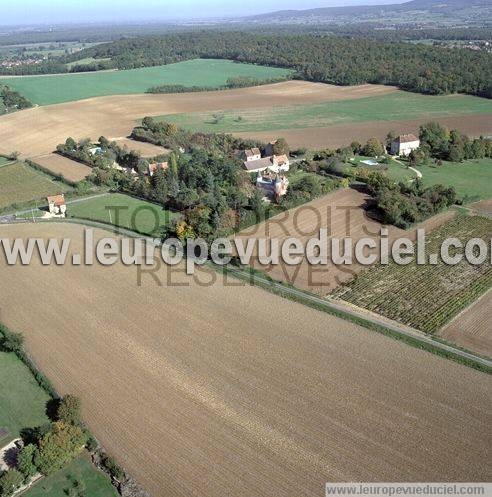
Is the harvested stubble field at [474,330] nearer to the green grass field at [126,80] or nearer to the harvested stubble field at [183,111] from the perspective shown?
the harvested stubble field at [183,111]

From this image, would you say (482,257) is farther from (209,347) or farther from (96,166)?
(96,166)

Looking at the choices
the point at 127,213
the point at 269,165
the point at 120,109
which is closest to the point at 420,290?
the point at 127,213

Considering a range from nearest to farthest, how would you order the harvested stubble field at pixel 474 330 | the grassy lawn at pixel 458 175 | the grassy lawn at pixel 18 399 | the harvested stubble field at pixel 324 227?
1. the grassy lawn at pixel 18 399
2. the harvested stubble field at pixel 474 330
3. the harvested stubble field at pixel 324 227
4. the grassy lawn at pixel 458 175

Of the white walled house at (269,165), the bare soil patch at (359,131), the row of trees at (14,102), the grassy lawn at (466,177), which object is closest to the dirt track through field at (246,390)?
the white walled house at (269,165)

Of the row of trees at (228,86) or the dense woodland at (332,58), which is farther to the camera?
the row of trees at (228,86)

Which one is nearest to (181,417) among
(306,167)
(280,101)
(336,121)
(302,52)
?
(306,167)

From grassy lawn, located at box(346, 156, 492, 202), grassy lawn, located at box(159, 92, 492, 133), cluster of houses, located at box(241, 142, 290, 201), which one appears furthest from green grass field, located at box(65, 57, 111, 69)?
grassy lawn, located at box(346, 156, 492, 202)

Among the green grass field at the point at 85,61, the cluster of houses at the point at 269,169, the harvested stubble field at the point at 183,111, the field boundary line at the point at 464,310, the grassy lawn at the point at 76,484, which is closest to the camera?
the grassy lawn at the point at 76,484
